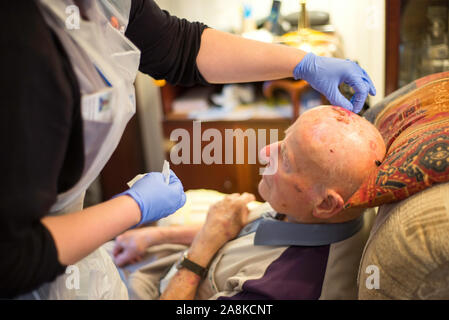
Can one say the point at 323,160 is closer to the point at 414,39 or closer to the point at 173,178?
the point at 173,178

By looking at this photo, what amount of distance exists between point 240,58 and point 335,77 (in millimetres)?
267

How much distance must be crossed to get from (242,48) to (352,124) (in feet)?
1.21

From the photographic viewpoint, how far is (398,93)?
1213 millimetres

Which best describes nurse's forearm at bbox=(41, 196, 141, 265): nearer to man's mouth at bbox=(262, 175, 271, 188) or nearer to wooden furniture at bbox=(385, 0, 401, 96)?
man's mouth at bbox=(262, 175, 271, 188)

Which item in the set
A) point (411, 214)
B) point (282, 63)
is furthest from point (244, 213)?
point (411, 214)

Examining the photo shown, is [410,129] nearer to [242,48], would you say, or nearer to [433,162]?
[433,162]

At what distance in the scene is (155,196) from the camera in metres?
0.88

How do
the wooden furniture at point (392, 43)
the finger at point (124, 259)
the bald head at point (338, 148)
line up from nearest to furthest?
1. the bald head at point (338, 148)
2. the finger at point (124, 259)
3. the wooden furniture at point (392, 43)

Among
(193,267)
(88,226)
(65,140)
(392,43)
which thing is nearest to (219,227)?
(193,267)

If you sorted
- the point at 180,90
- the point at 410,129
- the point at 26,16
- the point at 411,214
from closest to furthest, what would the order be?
the point at 26,16, the point at 411,214, the point at 410,129, the point at 180,90

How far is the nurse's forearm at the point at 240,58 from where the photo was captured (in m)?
1.18

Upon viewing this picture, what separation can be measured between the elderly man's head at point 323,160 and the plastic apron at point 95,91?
430 mm

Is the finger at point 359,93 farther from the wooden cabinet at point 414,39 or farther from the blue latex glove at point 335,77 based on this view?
the wooden cabinet at point 414,39

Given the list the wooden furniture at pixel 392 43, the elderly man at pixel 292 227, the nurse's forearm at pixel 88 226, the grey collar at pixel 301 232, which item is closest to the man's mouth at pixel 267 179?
the elderly man at pixel 292 227
